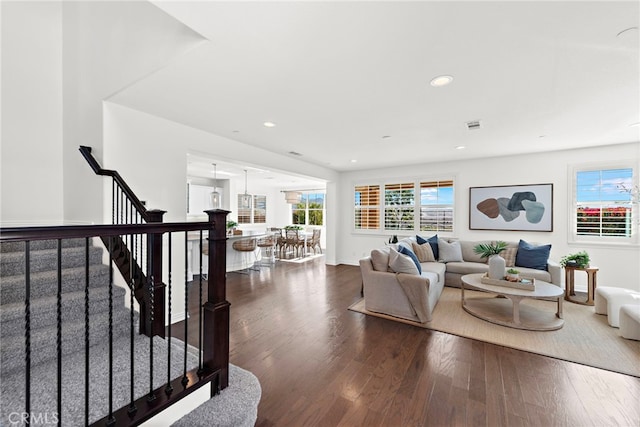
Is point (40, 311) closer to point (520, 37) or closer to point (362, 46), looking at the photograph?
point (362, 46)

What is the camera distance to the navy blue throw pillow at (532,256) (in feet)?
14.9

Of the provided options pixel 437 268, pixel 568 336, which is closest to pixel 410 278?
pixel 437 268

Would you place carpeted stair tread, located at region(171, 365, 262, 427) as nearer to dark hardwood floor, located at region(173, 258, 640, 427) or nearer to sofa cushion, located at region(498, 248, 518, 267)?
dark hardwood floor, located at region(173, 258, 640, 427)

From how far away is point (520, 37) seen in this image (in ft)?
5.92

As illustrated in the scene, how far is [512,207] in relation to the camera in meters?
5.38

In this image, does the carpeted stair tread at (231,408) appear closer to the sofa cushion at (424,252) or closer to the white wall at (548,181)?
the sofa cushion at (424,252)

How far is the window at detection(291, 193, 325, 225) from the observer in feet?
35.3

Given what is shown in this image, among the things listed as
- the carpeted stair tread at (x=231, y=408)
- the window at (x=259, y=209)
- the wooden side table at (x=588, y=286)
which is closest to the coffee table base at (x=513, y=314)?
the wooden side table at (x=588, y=286)

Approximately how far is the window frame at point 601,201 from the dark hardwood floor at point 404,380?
11.2 feet

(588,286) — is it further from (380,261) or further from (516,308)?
(380,261)

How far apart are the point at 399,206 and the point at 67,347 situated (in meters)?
6.12

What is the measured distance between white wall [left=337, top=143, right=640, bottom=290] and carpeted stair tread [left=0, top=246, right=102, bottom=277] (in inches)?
224

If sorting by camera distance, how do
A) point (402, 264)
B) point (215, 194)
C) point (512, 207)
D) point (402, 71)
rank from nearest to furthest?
1. point (402, 71)
2. point (402, 264)
3. point (512, 207)
4. point (215, 194)

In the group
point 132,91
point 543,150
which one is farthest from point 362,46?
point 543,150
